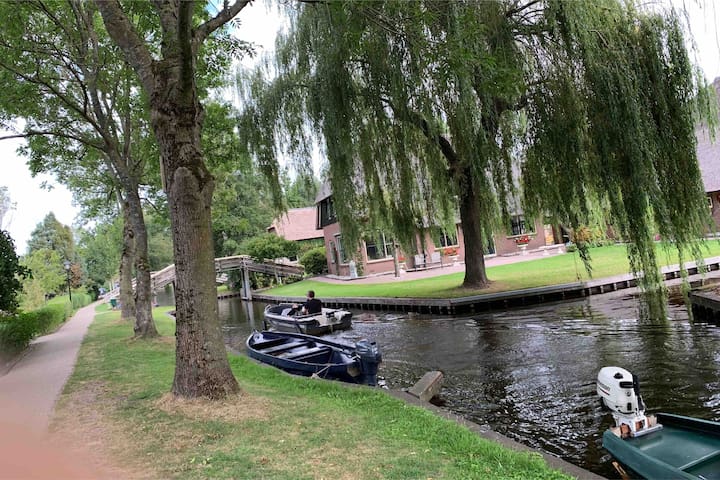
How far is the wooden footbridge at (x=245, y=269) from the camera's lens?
36.0 m

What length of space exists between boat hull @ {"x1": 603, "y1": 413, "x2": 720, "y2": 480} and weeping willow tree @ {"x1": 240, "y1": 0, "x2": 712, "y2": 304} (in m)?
4.60

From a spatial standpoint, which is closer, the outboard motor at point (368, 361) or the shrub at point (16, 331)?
the outboard motor at point (368, 361)

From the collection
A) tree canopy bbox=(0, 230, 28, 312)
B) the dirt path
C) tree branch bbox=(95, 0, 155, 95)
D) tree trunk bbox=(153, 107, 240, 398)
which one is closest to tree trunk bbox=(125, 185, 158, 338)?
the dirt path

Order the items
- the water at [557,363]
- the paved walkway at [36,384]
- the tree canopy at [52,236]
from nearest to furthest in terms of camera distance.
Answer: the paved walkway at [36,384], the water at [557,363], the tree canopy at [52,236]

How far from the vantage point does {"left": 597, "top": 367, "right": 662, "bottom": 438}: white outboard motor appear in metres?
4.95

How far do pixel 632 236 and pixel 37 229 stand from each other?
83.4 meters

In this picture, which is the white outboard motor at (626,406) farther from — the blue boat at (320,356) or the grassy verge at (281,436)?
the blue boat at (320,356)

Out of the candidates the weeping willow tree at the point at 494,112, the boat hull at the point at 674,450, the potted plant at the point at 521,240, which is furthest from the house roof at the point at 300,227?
the boat hull at the point at 674,450

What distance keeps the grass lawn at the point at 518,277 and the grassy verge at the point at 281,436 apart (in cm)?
1190

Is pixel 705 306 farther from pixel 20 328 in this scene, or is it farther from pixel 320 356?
pixel 20 328

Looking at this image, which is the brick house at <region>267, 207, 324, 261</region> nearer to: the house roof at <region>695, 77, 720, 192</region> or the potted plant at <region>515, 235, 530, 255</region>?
the potted plant at <region>515, 235, 530, 255</region>

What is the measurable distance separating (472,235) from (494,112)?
5.61 m

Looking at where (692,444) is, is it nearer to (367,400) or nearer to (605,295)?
(367,400)

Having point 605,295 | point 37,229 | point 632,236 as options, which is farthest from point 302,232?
point 37,229
